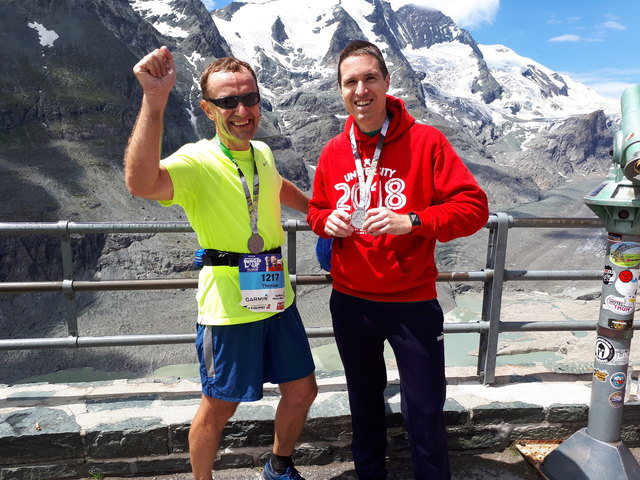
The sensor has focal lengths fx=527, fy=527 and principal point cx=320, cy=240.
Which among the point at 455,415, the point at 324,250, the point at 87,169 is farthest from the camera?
the point at 87,169

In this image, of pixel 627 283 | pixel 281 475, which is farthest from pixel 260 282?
pixel 627 283

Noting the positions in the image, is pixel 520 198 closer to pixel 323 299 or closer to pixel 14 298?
pixel 323 299

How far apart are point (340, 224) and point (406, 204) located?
0.32 m

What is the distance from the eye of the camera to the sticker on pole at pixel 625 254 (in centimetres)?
252

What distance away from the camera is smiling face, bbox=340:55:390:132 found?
7.69ft

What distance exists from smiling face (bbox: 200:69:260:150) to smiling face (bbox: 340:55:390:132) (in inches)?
16.7

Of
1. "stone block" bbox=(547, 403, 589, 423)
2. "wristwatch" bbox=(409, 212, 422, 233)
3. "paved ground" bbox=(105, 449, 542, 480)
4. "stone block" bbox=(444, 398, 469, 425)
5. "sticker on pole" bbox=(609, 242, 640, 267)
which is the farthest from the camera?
"stone block" bbox=(547, 403, 589, 423)

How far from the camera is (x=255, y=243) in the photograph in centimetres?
238

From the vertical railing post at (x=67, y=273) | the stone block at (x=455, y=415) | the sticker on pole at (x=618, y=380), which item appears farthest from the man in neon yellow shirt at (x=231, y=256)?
the sticker on pole at (x=618, y=380)

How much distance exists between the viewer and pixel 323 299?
58094 millimetres

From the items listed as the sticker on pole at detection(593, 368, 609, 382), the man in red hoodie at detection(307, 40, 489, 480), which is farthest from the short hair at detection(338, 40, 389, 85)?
the sticker on pole at detection(593, 368, 609, 382)

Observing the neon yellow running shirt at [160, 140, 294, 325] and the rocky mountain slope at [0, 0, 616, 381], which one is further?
the rocky mountain slope at [0, 0, 616, 381]

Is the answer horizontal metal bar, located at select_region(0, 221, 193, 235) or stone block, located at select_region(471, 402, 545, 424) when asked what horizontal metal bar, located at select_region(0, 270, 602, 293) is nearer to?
horizontal metal bar, located at select_region(0, 221, 193, 235)

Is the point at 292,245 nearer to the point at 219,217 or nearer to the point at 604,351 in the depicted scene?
the point at 219,217
